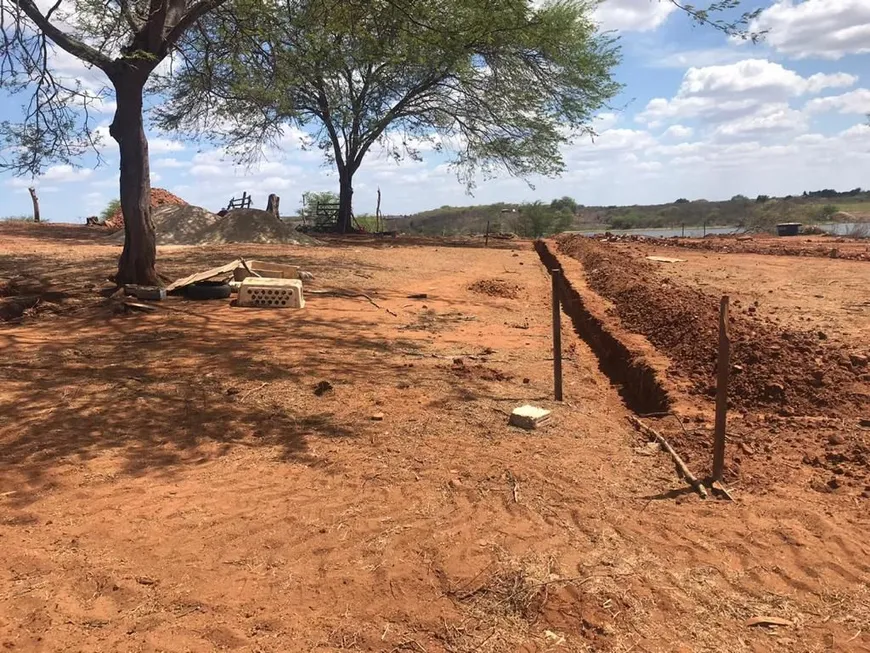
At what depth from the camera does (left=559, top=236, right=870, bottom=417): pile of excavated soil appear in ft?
18.7

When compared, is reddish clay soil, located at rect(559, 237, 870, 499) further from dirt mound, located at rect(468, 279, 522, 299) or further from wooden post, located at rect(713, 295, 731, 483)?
dirt mound, located at rect(468, 279, 522, 299)

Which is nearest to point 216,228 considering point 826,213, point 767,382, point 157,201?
point 157,201

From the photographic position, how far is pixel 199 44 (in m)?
12.0

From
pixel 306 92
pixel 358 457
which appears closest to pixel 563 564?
pixel 358 457

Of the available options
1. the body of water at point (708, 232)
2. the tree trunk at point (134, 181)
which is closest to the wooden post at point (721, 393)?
Answer: the tree trunk at point (134, 181)

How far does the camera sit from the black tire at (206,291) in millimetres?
10273

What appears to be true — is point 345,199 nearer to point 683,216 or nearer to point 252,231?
point 252,231

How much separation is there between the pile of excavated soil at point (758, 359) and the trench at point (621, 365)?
307 mm

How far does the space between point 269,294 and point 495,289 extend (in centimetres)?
481

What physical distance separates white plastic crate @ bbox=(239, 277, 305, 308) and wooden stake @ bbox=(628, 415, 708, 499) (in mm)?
5810

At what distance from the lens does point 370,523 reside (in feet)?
12.2

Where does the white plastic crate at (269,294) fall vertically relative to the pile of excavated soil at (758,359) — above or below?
above

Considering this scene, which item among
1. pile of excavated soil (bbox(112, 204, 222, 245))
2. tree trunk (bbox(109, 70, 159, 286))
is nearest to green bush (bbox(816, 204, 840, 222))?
pile of excavated soil (bbox(112, 204, 222, 245))

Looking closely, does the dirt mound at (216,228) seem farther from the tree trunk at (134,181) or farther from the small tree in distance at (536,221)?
the small tree in distance at (536,221)
